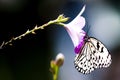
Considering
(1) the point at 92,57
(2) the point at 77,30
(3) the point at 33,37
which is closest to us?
(2) the point at 77,30

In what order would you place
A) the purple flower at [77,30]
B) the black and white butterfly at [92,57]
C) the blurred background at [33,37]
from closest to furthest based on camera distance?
the purple flower at [77,30]
the black and white butterfly at [92,57]
the blurred background at [33,37]

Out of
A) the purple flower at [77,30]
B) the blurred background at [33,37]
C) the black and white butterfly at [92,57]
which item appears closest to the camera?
the purple flower at [77,30]

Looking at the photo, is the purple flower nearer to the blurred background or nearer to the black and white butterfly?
the black and white butterfly

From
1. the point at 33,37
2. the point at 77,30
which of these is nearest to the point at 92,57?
the point at 77,30

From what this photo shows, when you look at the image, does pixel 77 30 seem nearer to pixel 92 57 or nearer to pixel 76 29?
pixel 76 29

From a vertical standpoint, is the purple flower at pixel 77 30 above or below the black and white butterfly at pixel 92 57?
above

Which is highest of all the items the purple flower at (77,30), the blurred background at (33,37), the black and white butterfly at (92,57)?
the blurred background at (33,37)

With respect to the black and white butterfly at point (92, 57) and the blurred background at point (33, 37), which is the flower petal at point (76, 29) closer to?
the black and white butterfly at point (92, 57)

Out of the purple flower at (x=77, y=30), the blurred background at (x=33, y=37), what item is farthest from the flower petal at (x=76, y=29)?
the blurred background at (x=33, y=37)
